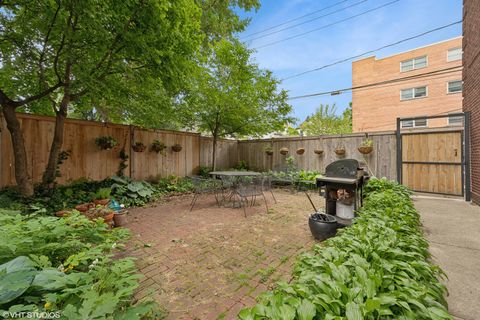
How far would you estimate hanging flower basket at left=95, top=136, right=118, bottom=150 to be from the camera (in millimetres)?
5414

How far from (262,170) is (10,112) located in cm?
751

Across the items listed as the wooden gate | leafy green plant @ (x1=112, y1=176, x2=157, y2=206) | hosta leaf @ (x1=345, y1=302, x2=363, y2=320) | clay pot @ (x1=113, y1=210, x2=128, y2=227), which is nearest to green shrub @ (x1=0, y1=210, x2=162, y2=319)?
hosta leaf @ (x1=345, y1=302, x2=363, y2=320)

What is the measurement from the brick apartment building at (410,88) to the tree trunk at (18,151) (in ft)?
56.2

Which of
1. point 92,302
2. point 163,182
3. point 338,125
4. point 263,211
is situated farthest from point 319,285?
point 338,125

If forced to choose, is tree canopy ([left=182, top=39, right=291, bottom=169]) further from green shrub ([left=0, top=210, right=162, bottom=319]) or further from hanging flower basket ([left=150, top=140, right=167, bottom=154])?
green shrub ([left=0, top=210, right=162, bottom=319])

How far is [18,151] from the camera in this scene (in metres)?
3.74

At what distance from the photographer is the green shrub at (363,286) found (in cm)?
92

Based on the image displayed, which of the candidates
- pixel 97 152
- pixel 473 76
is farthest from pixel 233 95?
pixel 473 76

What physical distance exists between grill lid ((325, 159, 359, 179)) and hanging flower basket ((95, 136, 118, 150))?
5.41m

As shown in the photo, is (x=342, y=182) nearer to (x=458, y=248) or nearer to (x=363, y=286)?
(x=458, y=248)

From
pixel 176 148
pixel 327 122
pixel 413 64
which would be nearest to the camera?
pixel 176 148

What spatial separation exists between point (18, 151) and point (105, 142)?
1784 millimetres

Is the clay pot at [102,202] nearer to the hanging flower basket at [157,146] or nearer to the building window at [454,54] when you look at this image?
the hanging flower basket at [157,146]

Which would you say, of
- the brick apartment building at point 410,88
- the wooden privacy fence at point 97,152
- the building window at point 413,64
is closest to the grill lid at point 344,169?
the wooden privacy fence at point 97,152
